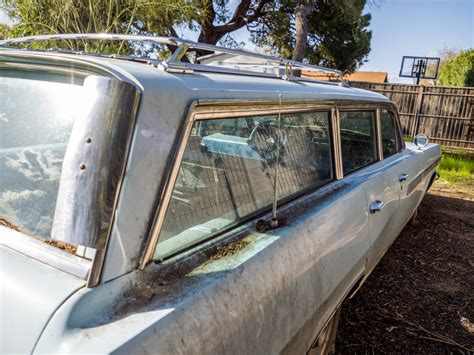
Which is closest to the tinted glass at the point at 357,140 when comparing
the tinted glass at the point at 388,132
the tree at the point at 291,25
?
the tinted glass at the point at 388,132

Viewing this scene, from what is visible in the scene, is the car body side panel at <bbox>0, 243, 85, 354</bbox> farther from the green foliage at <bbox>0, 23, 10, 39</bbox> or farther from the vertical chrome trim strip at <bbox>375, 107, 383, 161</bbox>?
the green foliage at <bbox>0, 23, 10, 39</bbox>

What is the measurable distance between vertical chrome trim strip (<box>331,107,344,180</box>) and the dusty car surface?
28 centimetres

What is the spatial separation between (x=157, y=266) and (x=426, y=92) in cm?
1354

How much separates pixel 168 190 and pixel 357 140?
6.73ft

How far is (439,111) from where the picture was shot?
489 inches

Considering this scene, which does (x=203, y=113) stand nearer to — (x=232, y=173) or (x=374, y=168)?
(x=232, y=173)

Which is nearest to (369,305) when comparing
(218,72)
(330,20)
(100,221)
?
(218,72)

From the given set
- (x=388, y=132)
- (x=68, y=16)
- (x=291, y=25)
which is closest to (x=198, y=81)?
(x=388, y=132)

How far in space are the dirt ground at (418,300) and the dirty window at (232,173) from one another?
52.8 inches

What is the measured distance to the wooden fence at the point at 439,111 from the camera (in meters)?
12.0

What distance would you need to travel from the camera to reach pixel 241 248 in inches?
54.2

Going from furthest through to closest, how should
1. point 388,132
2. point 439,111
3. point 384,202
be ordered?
1. point 439,111
2. point 388,132
3. point 384,202

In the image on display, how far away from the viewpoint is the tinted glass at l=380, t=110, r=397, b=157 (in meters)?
3.34

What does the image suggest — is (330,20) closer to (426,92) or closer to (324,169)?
(426,92)
